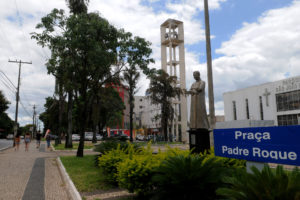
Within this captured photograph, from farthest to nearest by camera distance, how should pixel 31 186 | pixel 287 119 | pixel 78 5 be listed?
pixel 287 119
pixel 78 5
pixel 31 186

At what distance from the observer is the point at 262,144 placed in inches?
135

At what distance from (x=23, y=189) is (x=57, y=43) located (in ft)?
28.2

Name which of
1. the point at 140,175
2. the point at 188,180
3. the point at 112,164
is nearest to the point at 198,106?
the point at 112,164

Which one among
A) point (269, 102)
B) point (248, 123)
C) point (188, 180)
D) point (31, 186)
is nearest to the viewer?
point (188, 180)

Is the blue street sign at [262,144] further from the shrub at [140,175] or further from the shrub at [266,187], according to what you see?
the shrub at [140,175]

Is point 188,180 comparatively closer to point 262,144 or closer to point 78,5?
point 262,144

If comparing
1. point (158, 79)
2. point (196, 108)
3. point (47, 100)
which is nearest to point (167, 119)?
point (158, 79)

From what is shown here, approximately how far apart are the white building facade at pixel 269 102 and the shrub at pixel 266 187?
138 ft

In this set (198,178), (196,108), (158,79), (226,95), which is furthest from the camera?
(226,95)

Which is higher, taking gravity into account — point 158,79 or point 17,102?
point 158,79

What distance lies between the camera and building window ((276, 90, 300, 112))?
1647 inches

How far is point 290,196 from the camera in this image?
259cm

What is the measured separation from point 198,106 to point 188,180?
4663 millimetres

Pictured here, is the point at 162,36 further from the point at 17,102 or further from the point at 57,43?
the point at 57,43
